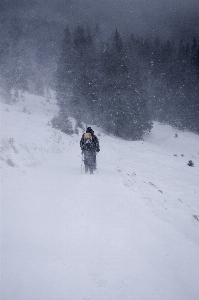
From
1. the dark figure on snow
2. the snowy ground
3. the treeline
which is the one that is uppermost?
the treeline

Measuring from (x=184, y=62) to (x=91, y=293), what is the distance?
53791 mm

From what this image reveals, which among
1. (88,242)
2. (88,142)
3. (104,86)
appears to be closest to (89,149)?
(88,142)

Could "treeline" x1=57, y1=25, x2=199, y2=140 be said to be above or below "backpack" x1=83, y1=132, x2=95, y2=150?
above

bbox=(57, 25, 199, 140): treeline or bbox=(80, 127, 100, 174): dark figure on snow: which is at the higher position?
bbox=(57, 25, 199, 140): treeline

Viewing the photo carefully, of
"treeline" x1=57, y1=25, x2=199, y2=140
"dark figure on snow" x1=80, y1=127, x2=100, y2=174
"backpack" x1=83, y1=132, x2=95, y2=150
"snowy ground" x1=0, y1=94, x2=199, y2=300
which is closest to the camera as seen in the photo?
"snowy ground" x1=0, y1=94, x2=199, y2=300

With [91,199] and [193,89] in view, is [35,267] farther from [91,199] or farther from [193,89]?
[193,89]

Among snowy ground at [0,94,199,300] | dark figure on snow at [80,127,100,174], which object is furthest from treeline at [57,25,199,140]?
snowy ground at [0,94,199,300]

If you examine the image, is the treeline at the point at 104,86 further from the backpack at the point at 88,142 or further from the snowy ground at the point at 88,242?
the snowy ground at the point at 88,242

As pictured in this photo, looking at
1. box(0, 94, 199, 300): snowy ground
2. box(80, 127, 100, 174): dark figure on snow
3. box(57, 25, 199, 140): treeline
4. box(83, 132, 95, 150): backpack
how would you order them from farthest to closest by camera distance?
box(57, 25, 199, 140): treeline
box(83, 132, 95, 150): backpack
box(80, 127, 100, 174): dark figure on snow
box(0, 94, 199, 300): snowy ground

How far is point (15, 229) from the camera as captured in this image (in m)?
3.31

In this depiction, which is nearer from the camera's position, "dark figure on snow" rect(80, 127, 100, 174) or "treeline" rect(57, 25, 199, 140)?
"dark figure on snow" rect(80, 127, 100, 174)

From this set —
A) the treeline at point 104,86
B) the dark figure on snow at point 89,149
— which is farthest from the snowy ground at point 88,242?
the treeline at point 104,86

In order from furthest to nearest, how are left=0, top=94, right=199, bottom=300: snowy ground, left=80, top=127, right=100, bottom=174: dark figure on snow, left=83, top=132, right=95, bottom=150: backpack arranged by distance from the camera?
1. left=83, top=132, right=95, bottom=150: backpack
2. left=80, top=127, right=100, bottom=174: dark figure on snow
3. left=0, top=94, right=199, bottom=300: snowy ground

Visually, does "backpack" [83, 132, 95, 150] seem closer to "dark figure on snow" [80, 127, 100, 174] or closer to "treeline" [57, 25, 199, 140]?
"dark figure on snow" [80, 127, 100, 174]
